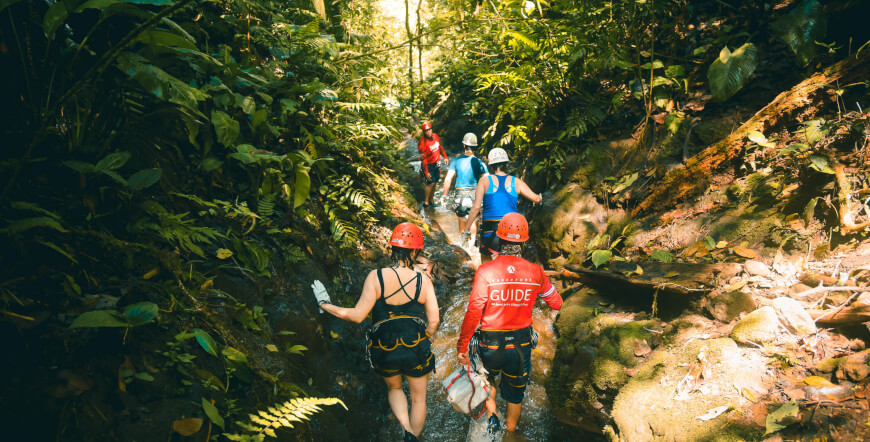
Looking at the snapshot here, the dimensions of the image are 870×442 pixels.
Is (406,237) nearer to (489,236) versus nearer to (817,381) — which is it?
(489,236)

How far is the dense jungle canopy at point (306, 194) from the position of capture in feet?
7.43

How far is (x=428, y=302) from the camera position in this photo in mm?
4199

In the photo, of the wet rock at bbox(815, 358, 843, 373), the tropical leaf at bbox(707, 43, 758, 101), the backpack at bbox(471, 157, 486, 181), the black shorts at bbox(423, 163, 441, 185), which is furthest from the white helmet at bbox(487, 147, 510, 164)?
the wet rock at bbox(815, 358, 843, 373)

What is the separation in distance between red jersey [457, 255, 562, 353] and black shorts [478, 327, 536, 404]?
15 centimetres

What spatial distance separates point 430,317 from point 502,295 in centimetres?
88

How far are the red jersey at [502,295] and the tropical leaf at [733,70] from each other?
362 cm

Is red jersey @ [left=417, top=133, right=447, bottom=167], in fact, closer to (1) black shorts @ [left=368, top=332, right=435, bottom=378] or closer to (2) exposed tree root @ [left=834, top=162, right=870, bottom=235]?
(1) black shorts @ [left=368, top=332, right=435, bottom=378]

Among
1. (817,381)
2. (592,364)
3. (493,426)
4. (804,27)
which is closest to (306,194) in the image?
(493,426)

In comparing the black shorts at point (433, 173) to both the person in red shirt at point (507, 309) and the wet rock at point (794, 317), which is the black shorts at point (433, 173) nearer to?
the person in red shirt at point (507, 309)

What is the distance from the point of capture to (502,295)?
421cm

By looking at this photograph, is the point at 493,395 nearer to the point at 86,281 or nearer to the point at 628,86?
the point at 86,281

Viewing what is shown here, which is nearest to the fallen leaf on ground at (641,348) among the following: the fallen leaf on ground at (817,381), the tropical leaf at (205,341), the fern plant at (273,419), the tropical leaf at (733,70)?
the fallen leaf on ground at (817,381)

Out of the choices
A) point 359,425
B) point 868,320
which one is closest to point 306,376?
point 359,425

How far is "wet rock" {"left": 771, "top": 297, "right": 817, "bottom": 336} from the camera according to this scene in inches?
124
